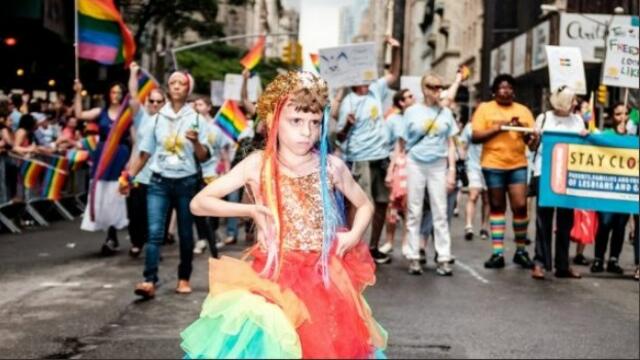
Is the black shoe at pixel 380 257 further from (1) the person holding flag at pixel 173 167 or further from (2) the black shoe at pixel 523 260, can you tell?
(1) the person holding flag at pixel 173 167

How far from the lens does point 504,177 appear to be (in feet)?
29.6

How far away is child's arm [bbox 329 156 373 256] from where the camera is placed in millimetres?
2082

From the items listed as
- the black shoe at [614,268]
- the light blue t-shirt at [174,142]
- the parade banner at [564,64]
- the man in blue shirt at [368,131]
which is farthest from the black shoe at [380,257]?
the parade banner at [564,64]

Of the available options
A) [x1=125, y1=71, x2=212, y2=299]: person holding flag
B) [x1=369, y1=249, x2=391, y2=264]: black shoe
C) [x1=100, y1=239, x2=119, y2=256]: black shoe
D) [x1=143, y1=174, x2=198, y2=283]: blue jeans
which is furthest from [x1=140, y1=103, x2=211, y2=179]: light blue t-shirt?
[x1=100, y1=239, x2=119, y2=256]: black shoe

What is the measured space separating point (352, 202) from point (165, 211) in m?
5.41

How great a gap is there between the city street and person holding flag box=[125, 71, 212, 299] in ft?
1.04

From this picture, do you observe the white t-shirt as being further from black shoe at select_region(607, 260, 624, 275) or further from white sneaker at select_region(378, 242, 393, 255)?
white sneaker at select_region(378, 242, 393, 255)

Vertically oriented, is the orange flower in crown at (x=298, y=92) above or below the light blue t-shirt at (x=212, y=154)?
above

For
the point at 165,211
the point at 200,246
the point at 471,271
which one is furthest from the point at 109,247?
the point at 165,211

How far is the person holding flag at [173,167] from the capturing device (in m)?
4.32

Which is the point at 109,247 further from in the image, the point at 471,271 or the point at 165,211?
the point at 165,211

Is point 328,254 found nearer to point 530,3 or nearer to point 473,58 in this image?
point 530,3

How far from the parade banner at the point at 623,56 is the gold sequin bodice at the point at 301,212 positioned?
1531mm

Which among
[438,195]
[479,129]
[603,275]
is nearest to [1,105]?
[438,195]
